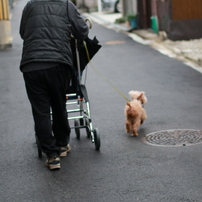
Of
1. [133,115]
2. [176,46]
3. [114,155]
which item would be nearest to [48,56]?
[114,155]

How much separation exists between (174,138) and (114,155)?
1100mm

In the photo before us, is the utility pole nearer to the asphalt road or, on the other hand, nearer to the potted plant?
the potted plant

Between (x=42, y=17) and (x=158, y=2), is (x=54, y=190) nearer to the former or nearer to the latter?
(x=42, y=17)

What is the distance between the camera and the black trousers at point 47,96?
19.7 ft

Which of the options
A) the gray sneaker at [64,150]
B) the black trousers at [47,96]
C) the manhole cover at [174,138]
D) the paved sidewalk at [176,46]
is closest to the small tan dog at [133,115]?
the manhole cover at [174,138]

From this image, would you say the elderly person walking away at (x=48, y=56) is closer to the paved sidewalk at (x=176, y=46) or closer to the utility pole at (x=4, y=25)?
the paved sidewalk at (x=176, y=46)

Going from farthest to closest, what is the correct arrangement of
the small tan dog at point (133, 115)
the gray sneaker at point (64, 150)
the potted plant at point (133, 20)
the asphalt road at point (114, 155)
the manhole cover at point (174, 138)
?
the potted plant at point (133, 20)
the small tan dog at point (133, 115)
the manhole cover at point (174, 138)
the gray sneaker at point (64, 150)
the asphalt road at point (114, 155)

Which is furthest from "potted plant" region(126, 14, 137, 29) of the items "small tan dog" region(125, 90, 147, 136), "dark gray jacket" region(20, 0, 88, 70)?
"dark gray jacket" region(20, 0, 88, 70)

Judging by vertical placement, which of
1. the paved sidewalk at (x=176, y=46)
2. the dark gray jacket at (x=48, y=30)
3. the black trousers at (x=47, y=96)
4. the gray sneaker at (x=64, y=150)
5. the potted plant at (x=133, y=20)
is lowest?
the paved sidewalk at (x=176, y=46)

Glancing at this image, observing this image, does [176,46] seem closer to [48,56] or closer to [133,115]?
[133,115]

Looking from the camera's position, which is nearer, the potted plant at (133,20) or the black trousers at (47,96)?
the black trousers at (47,96)

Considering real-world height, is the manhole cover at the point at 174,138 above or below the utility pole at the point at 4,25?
below

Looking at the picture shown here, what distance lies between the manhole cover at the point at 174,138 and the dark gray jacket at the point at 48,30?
6.13 ft

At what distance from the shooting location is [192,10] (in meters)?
19.3
